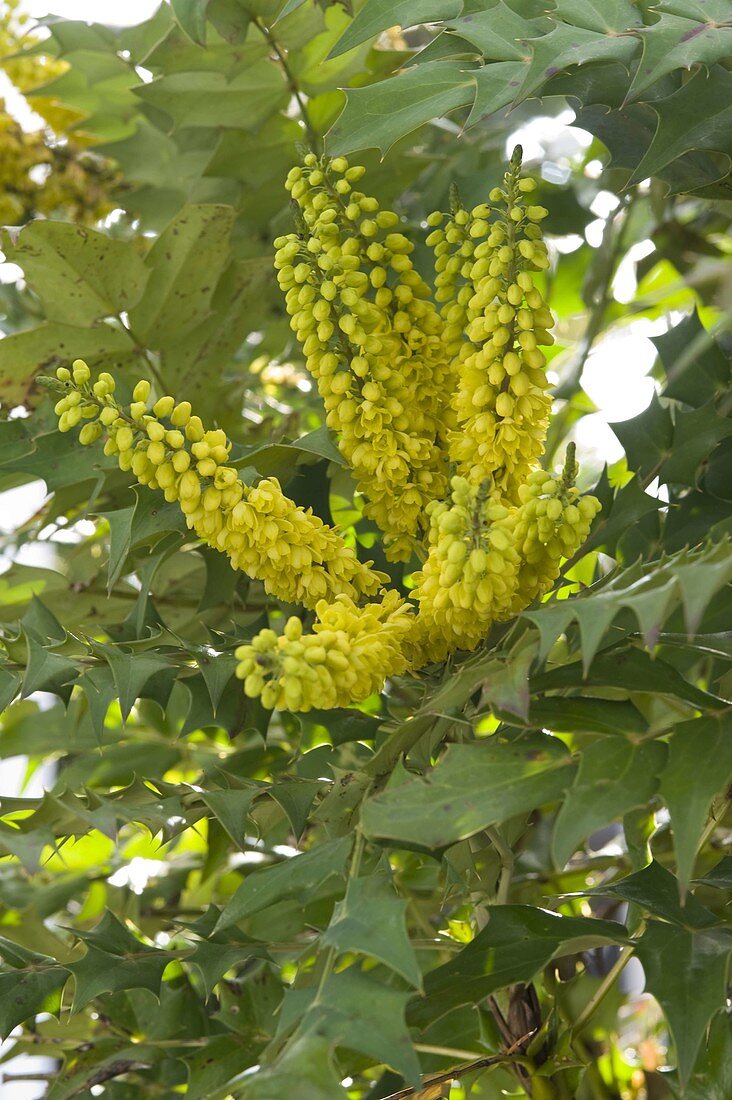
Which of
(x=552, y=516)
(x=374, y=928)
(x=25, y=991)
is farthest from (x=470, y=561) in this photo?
(x=25, y=991)

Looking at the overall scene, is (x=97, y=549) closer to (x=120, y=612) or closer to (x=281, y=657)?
(x=120, y=612)

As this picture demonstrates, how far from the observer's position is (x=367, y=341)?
1.79ft

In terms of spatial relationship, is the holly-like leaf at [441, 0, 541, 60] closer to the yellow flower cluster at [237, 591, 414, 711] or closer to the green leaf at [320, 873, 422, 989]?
the yellow flower cluster at [237, 591, 414, 711]

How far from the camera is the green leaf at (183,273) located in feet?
2.57

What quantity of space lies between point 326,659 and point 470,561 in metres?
0.07

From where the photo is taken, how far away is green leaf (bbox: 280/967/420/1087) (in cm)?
Result: 39

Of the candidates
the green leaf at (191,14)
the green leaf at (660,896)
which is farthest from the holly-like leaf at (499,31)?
the green leaf at (660,896)

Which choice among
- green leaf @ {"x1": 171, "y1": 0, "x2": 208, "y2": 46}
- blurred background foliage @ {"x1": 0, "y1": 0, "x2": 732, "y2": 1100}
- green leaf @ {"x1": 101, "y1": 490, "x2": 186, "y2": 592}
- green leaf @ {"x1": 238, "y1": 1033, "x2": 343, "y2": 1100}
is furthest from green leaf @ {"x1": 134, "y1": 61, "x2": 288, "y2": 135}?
green leaf @ {"x1": 238, "y1": 1033, "x2": 343, "y2": 1100}

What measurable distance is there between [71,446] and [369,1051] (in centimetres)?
46

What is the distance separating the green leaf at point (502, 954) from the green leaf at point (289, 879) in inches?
3.4

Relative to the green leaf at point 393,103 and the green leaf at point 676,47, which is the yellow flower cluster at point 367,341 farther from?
the green leaf at point 676,47

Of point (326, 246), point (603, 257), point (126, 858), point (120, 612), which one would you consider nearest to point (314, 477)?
point (326, 246)

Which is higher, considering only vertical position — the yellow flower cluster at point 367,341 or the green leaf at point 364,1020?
the yellow flower cluster at point 367,341

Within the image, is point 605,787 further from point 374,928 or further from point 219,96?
Result: point 219,96
